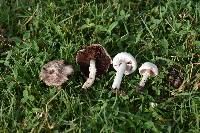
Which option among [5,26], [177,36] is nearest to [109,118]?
[177,36]

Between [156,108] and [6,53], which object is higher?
[6,53]

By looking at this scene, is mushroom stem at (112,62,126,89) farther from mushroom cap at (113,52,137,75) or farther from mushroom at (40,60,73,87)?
mushroom at (40,60,73,87)

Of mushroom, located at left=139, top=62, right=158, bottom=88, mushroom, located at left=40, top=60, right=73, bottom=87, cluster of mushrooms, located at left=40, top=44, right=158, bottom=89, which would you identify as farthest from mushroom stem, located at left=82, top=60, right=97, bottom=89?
mushroom, located at left=139, top=62, right=158, bottom=88

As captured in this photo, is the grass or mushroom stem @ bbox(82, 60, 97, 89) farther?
mushroom stem @ bbox(82, 60, 97, 89)

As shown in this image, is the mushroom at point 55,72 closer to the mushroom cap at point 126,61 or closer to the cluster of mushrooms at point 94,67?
the cluster of mushrooms at point 94,67

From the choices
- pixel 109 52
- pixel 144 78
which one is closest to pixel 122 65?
pixel 144 78

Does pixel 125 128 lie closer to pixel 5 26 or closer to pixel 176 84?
pixel 176 84

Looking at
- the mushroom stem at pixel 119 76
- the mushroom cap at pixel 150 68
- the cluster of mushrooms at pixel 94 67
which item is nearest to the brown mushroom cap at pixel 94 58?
the cluster of mushrooms at pixel 94 67
